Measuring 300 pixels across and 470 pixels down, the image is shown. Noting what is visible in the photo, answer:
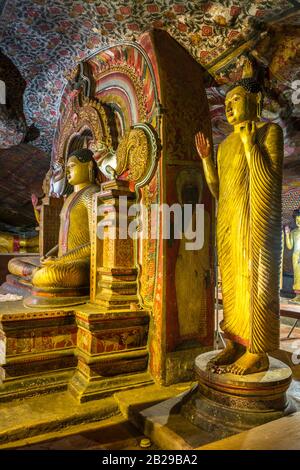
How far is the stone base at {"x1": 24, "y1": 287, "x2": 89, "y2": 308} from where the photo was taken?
3.28 m

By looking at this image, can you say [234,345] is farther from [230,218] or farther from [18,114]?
[18,114]

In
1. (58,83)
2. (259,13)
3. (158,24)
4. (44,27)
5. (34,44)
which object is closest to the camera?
(259,13)

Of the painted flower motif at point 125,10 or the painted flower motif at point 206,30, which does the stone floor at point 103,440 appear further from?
the painted flower motif at point 125,10

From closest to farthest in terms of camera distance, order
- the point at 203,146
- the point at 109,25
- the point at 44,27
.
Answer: the point at 203,146 < the point at 109,25 < the point at 44,27

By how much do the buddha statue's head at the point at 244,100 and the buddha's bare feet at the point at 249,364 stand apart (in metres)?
1.60

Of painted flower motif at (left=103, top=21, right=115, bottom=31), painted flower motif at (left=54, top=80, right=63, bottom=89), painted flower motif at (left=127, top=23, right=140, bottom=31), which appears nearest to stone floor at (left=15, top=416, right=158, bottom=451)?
painted flower motif at (left=127, top=23, right=140, bottom=31)

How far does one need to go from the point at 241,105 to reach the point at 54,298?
92.5 inches

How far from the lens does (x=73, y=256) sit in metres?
3.63

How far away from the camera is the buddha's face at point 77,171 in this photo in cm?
412

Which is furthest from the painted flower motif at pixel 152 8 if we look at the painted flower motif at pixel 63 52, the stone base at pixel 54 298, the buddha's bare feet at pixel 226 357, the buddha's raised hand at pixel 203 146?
the buddha's bare feet at pixel 226 357

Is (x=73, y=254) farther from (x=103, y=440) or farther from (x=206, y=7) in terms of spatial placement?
(x=206, y=7)

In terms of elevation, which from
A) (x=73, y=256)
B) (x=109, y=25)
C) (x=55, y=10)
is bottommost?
(x=73, y=256)

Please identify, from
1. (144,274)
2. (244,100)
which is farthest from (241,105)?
(144,274)
